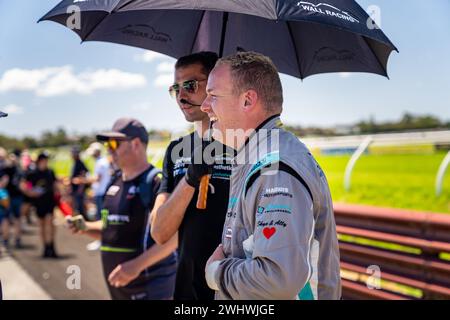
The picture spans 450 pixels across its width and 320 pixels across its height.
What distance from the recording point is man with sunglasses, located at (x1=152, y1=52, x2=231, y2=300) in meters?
2.27

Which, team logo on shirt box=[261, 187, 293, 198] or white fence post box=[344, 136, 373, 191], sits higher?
white fence post box=[344, 136, 373, 191]

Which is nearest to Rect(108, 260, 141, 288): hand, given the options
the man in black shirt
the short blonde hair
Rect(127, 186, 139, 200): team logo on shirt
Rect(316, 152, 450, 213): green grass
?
Rect(127, 186, 139, 200): team logo on shirt

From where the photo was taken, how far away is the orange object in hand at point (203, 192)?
215cm

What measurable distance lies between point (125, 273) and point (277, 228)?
1.84 meters

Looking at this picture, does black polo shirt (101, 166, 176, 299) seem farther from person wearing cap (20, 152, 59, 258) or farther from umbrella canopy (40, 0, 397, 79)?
person wearing cap (20, 152, 59, 258)

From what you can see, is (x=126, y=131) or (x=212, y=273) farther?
(x=126, y=131)

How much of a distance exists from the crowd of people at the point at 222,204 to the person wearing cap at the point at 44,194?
18.2ft

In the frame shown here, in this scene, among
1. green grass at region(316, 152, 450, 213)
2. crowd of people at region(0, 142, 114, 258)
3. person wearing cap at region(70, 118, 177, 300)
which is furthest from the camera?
crowd of people at region(0, 142, 114, 258)

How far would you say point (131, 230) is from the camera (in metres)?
3.20

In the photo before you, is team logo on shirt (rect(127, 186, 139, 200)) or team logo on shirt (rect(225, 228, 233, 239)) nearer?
team logo on shirt (rect(225, 228, 233, 239))

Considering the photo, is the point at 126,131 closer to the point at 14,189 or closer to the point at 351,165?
the point at 351,165

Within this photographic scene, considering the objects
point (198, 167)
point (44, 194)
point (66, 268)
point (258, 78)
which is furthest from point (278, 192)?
A: point (44, 194)

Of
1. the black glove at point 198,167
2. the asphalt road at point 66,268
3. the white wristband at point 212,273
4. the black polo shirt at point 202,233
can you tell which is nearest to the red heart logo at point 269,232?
the white wristband at point 212,273

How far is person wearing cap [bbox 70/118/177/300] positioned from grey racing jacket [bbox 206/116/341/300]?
5.15 feet
